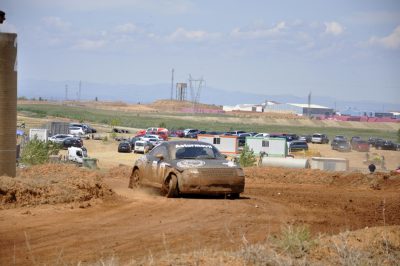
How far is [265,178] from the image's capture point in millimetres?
24141

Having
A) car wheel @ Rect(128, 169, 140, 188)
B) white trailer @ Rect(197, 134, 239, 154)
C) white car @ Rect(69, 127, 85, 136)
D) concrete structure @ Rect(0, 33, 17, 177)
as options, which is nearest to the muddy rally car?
car wheel @ Rect(128, 169, 140, 188)

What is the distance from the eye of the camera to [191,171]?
15.1m

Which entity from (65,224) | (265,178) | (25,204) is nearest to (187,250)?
(65,224)

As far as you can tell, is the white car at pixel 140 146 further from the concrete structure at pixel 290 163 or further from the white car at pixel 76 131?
the concrete structure at pixel 290 163

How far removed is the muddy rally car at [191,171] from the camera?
1500cm

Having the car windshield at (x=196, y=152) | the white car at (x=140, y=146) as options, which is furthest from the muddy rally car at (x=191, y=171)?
the white car at (x=140, y=146)

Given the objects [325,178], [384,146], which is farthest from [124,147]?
[325,178]

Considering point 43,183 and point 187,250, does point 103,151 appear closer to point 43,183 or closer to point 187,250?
point 43,183

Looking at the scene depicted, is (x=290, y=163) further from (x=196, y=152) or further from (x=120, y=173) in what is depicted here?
(x=196, y=152)

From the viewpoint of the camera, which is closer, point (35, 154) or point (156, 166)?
point (156, 166)

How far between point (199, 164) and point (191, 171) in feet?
1.07

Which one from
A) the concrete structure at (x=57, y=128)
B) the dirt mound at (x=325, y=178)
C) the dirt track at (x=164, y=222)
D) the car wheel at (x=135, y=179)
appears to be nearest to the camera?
the dirt track at (x=164, y=222)

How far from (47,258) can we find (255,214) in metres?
5.23

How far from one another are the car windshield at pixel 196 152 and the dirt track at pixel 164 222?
121 cm
